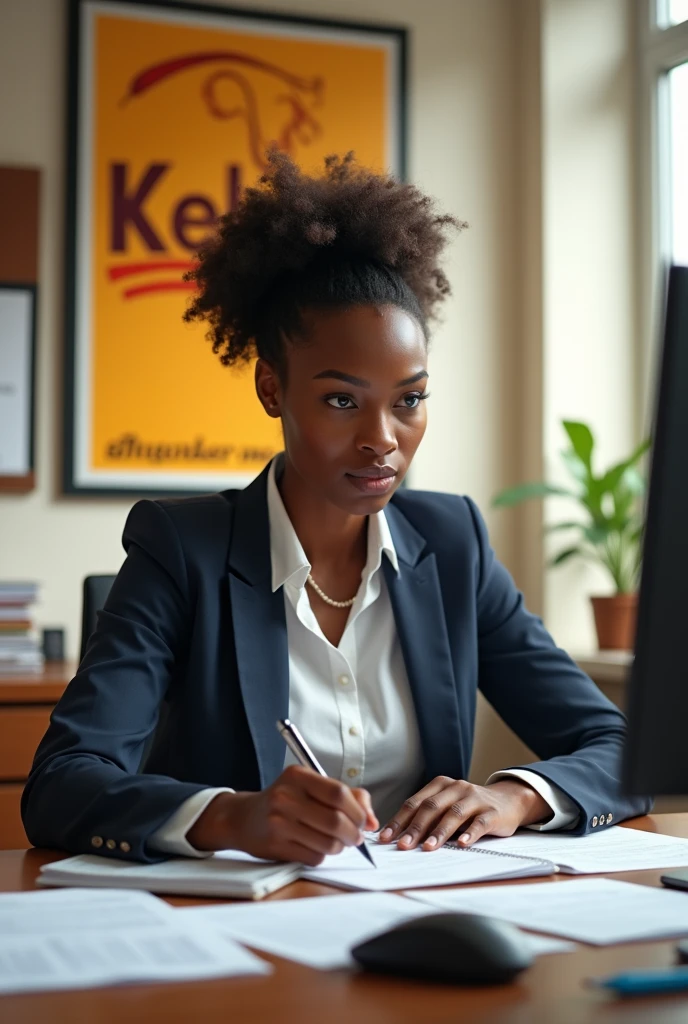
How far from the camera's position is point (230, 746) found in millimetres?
1508

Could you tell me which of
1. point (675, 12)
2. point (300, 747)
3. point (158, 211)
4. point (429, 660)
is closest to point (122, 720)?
point (300, 747)

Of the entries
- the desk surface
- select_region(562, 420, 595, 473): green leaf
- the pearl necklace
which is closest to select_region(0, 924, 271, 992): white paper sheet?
the pearl necklace

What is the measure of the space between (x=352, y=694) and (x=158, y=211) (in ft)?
6.89

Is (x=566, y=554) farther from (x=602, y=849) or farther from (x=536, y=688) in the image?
(x=602, y=849)

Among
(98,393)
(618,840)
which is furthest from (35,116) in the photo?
(618,840)

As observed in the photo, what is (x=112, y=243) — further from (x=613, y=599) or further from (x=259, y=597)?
(x=259, y=597)

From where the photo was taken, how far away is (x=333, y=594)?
166cm

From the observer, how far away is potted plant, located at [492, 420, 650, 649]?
129 inches

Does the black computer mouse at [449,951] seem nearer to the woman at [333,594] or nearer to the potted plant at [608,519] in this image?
the woman at [333,594]

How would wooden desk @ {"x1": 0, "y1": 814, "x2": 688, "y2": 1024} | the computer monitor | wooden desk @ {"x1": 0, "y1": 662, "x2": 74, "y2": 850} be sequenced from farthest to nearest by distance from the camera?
wooden desk @ {"x1": 0, "y1": 662, "x2": 74, "y2": 850} → the computer monitor → wooden desk @ {"x1": 0, "y1": 814, "x2": 688, "y2": 1024}

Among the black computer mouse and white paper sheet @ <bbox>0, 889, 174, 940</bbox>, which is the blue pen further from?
white paper sheet @ <bbox>0, 889, 174, 940</bbox>

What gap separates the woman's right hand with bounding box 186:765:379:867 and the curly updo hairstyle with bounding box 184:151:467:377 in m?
0.69

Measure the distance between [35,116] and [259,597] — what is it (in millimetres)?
2176

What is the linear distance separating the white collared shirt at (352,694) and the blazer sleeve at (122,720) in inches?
5.9
